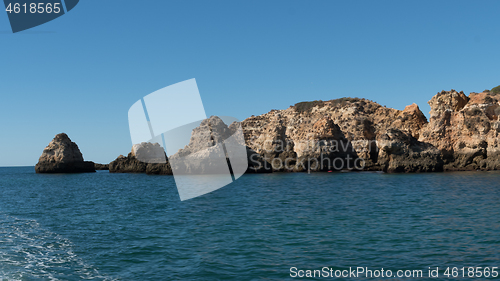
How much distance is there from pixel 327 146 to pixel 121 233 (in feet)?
183

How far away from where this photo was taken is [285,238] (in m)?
14.8

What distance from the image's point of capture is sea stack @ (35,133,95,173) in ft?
297

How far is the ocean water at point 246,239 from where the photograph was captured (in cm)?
1119

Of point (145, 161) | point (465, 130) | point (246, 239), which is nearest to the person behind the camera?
point (246, 239)

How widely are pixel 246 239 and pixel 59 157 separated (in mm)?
88739

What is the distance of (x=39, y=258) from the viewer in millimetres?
12812

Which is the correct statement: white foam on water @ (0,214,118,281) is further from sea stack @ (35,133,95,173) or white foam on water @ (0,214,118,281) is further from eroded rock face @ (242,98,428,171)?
sea stack @ (35,133,95,173)

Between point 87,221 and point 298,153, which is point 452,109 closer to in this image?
point 298,153

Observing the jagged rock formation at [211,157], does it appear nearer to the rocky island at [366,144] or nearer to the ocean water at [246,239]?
the rocky island at [366,144]

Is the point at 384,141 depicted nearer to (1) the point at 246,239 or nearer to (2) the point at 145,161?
(1) the point at 246,239

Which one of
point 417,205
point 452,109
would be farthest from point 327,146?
point 417,205

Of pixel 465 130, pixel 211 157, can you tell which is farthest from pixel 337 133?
pixel 211 157

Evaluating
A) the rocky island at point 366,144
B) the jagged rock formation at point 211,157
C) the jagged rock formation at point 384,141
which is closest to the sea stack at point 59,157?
the rocky island at point 366,144

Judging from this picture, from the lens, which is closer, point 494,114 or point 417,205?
point 417,205
